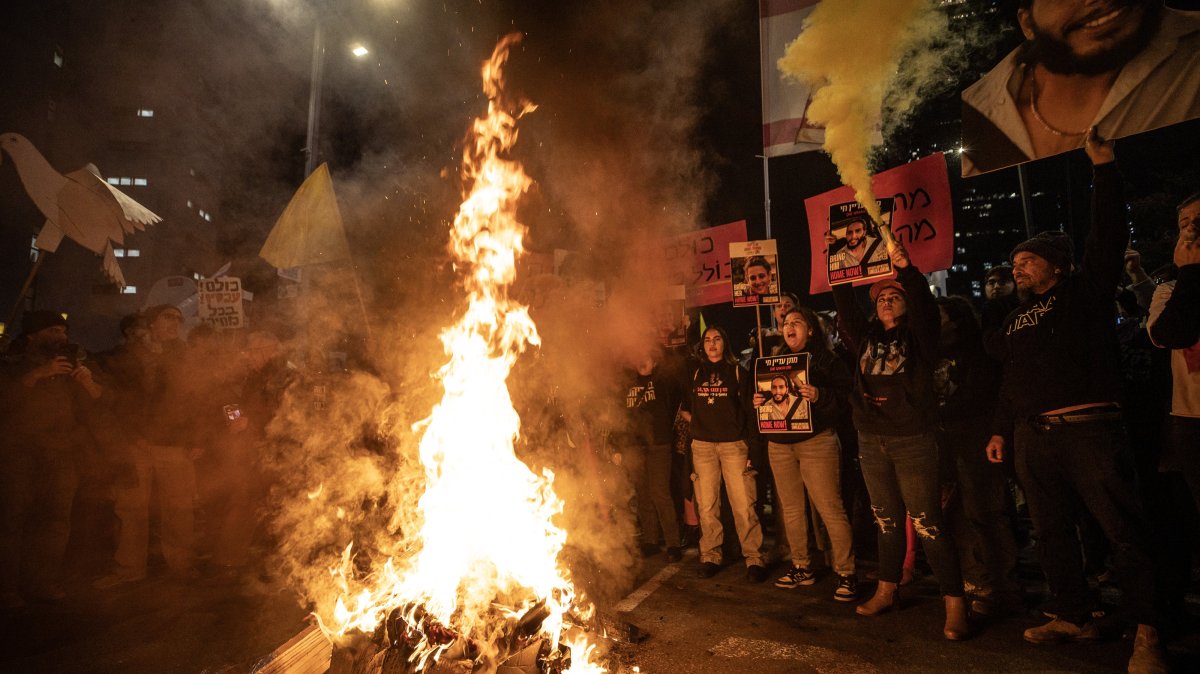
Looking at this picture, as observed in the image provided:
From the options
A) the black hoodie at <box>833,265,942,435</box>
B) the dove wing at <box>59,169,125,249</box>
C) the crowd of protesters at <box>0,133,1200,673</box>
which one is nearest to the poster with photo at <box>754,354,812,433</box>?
the crowd of protesters at <box>0,133,1200,673</box>

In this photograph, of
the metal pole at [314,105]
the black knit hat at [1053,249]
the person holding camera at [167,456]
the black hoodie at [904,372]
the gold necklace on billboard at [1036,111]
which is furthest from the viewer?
the metal pole at [314,105]

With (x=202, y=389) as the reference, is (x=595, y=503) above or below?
below

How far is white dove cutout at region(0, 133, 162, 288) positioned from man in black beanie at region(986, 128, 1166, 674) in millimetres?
9982

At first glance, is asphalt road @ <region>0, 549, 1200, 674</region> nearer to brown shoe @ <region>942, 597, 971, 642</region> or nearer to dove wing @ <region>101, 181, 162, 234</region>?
brown shoe @ <region>942, 597, 971, 642</region>

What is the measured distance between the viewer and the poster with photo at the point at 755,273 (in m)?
6.02

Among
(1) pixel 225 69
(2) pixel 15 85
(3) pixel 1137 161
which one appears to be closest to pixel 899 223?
(1) pixel 225 69

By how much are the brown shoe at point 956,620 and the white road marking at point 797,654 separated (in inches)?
30.1

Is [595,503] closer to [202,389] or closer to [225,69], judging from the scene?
[202,389]

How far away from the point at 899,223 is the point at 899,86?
1.53m

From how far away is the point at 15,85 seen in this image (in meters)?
16.7

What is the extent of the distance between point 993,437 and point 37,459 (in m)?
8.04

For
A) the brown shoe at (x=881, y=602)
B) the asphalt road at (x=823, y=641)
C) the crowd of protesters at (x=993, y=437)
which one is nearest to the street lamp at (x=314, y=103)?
the crowd of protesters at (x=993, y=437)

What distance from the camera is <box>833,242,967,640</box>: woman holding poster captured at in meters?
3.92

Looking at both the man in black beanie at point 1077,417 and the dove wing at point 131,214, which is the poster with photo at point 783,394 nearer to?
the man in black beanie at point 1077,417
